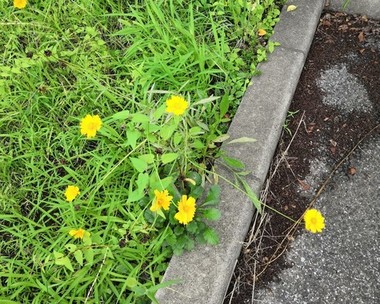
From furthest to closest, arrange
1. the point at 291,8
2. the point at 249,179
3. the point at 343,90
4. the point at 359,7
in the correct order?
1. the point at 359,7
2. the point at 291,8
3. the point at 343,90
4. the point at 249,179

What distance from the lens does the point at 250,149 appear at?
2129mm

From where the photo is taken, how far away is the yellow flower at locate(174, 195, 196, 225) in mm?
1809

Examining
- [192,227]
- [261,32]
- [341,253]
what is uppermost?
[261,32]

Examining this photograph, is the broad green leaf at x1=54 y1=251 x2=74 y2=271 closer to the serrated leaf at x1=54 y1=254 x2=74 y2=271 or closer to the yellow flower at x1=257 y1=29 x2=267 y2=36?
the serrated leaf at x1=54 y1=254 x2=74 y2=271

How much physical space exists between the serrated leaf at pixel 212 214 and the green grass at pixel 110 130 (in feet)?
0.03

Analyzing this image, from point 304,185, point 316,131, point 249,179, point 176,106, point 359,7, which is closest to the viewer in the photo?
point 176,106

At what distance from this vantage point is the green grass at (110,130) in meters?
1.92

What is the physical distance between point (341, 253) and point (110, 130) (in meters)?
1.23

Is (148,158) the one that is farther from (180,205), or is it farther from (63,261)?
(63,261)

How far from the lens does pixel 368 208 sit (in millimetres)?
2123

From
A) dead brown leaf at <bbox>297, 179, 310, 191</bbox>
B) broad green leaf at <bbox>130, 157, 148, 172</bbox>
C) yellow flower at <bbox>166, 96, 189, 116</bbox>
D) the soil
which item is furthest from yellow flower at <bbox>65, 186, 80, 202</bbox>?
dead brown leaf at <bbox>297, 179, 310, 191</bbox>

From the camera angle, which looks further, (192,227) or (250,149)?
(250,149)

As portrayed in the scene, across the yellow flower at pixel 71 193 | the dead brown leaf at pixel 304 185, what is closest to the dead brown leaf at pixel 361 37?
the dead brown leaf at pixel 304 185

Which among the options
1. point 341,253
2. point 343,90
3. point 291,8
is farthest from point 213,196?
point 291,8
